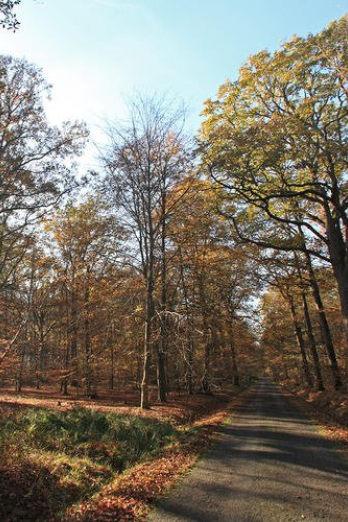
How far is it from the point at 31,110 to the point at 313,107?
41.4ft

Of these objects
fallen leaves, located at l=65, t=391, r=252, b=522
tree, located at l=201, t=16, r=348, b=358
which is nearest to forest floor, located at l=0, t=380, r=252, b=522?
fallen leaves, located at l=65, t=391, r=252, b=522

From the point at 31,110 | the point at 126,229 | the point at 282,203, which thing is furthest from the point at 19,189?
A: the point at 282,203

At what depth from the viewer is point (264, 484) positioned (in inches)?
254

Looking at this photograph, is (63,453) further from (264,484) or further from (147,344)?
(147,344)

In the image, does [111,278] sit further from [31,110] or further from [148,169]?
[31,110]

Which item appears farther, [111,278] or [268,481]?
[111,278]

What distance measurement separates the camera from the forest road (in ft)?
17.1

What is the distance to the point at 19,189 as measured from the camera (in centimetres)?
1514

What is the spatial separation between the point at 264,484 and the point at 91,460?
4414mm

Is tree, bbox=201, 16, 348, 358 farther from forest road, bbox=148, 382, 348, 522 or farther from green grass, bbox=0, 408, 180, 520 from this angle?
green grass, bbox=0, 408, 180, 520

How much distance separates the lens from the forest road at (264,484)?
521 centimetres

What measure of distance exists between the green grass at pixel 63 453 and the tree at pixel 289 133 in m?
8.50

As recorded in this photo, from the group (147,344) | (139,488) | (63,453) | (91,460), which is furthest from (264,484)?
(147,344)

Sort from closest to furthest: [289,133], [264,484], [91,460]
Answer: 1. [264,484]
2. [91,460]
3. [289,133]
